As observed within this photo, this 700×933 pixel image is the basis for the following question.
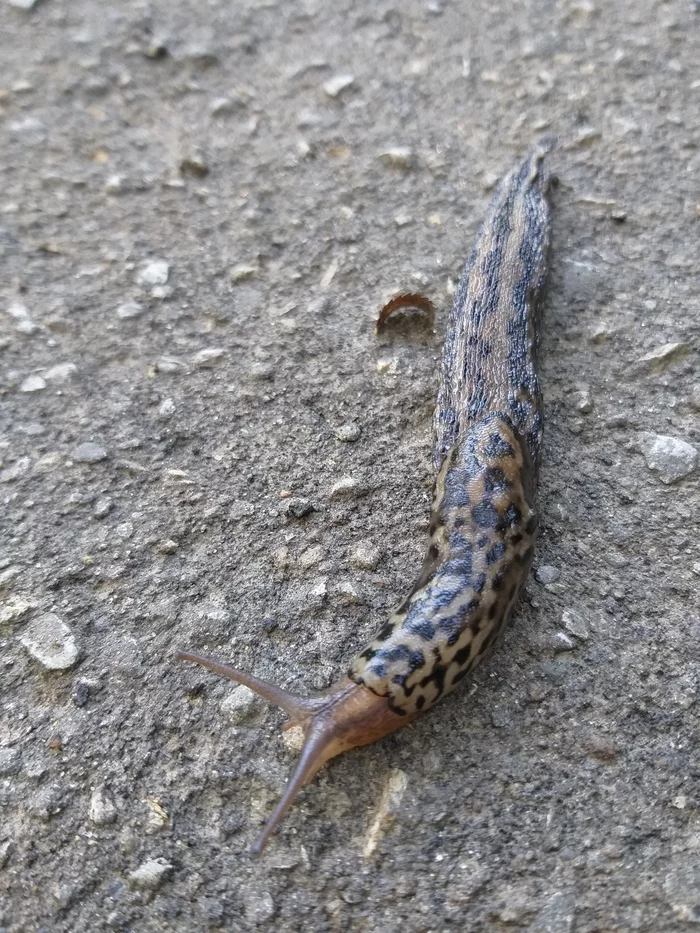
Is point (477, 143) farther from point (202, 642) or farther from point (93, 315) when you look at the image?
point (202, 642)

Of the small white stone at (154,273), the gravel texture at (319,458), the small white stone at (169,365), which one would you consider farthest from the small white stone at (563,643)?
the small white stone at (154,273)

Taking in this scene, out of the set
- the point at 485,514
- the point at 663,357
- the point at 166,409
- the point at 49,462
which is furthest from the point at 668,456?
the point at 49,462

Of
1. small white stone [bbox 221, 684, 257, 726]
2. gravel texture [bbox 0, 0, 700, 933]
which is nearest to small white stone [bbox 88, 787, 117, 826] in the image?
gravel texture [bbox 0, 0, 700, 933]

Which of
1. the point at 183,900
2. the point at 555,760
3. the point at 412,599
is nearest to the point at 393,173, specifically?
the point at 412,599

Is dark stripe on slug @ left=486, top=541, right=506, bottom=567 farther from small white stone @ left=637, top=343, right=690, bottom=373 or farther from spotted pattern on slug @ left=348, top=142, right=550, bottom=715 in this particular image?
small white stone @ left=637, top=343, right=690, bottom=373

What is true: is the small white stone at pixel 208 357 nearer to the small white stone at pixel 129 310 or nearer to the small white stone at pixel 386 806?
the small white stone at pixel 129 310

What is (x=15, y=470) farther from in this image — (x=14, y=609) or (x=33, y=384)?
(x=14, y=609)
